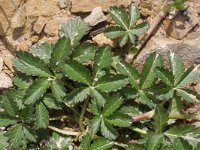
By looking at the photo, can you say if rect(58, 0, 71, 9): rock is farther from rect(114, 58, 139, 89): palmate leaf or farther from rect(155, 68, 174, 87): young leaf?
rect(155, 68, 174, 87): young leaf

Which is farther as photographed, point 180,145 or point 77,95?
point 77,95

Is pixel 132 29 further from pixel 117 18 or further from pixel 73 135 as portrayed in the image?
pixel 73 135

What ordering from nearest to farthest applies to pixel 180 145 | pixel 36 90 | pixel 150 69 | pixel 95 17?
pixel 180 145 → pixel 36 90 → pixel 150 69 → pixel 95 17

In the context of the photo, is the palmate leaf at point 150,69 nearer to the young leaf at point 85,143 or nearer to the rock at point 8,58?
the young leaf at point 85,143

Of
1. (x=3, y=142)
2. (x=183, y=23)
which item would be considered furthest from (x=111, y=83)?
(x=3, y=142)

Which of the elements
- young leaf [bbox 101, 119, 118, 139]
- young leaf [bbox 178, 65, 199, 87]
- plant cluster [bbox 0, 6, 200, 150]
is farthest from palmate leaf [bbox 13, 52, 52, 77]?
young leaf [bbox 178, 65, 199, 87]

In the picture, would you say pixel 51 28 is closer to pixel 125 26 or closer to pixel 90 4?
pixel 90 4

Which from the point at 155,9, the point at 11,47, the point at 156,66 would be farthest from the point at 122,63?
the point at 11,47
